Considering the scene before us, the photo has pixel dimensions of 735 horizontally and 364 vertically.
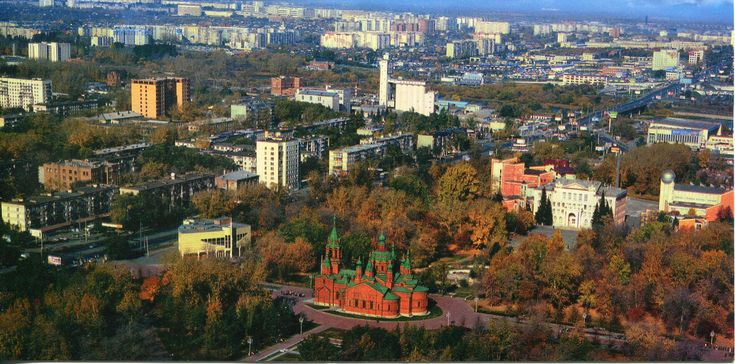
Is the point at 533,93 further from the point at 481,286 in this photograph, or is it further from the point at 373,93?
the point at 481,286

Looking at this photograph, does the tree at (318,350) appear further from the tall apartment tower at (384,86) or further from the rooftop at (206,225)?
the tall apartment tower at (384,86)

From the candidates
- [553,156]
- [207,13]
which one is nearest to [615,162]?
[553,156]

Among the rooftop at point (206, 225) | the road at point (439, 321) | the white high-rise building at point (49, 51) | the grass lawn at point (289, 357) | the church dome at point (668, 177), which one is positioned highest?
the white high-rise building at point (49, 51)

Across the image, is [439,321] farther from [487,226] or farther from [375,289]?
[487,226]

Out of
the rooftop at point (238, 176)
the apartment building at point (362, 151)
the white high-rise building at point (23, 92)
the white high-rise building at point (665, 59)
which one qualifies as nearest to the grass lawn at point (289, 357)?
the rooftop at point (238, 176)

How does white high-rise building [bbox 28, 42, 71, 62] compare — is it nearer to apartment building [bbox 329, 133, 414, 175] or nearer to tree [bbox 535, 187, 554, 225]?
apartment building [bbox 329, 133, 414, 175]

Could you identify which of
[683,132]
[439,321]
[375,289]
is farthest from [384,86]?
[439,321]
